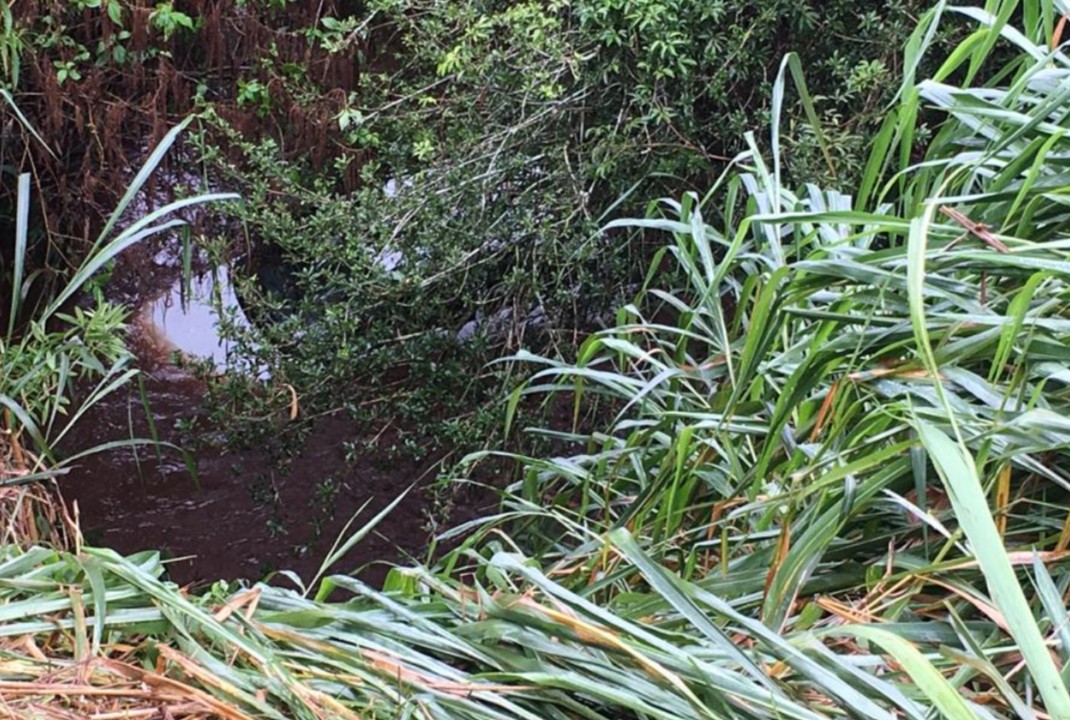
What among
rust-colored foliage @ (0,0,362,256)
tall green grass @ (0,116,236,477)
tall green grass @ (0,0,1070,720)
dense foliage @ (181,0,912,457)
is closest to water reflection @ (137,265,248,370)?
rust-colored foliage @ (0,0,362,256)

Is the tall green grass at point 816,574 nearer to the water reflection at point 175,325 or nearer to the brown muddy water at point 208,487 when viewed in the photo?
the brown muddy water at point 208,487

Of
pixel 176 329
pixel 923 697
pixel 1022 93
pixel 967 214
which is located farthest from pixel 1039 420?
pixel 176 329

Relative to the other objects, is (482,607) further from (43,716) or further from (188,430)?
(188,430)

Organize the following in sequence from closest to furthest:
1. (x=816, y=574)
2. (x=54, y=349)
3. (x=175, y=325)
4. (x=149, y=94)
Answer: (x=816, y=574)
(x=54, y=349)
(x=149, y=94)
(x=175, y=325)

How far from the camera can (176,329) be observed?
2846 millimetres

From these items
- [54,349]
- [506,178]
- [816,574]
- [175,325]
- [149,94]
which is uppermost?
[149,94]

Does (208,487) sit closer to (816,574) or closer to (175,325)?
(175,325)

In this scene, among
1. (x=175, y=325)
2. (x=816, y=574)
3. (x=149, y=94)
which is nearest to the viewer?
(x=816, y=574)

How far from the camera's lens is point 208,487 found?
2.66m

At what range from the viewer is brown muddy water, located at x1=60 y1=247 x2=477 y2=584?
240 cm

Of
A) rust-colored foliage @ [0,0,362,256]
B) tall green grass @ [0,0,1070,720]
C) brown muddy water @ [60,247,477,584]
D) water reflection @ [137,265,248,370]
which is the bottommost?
brown muddy water @ [60,247,477,584]

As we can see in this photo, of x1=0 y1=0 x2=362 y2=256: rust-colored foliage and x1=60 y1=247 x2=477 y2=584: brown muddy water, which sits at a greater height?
A: x1=0 y1=0 x2=362 y2=256: rust-colored foliage

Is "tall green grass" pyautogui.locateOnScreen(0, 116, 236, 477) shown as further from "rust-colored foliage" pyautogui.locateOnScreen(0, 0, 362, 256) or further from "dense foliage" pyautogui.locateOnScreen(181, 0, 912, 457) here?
"rust-colored foliage" pyautogui.locateOnScreen(0, 0, 362, 256)

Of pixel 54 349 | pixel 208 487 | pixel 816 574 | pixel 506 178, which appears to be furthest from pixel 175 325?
pixel 816 574
